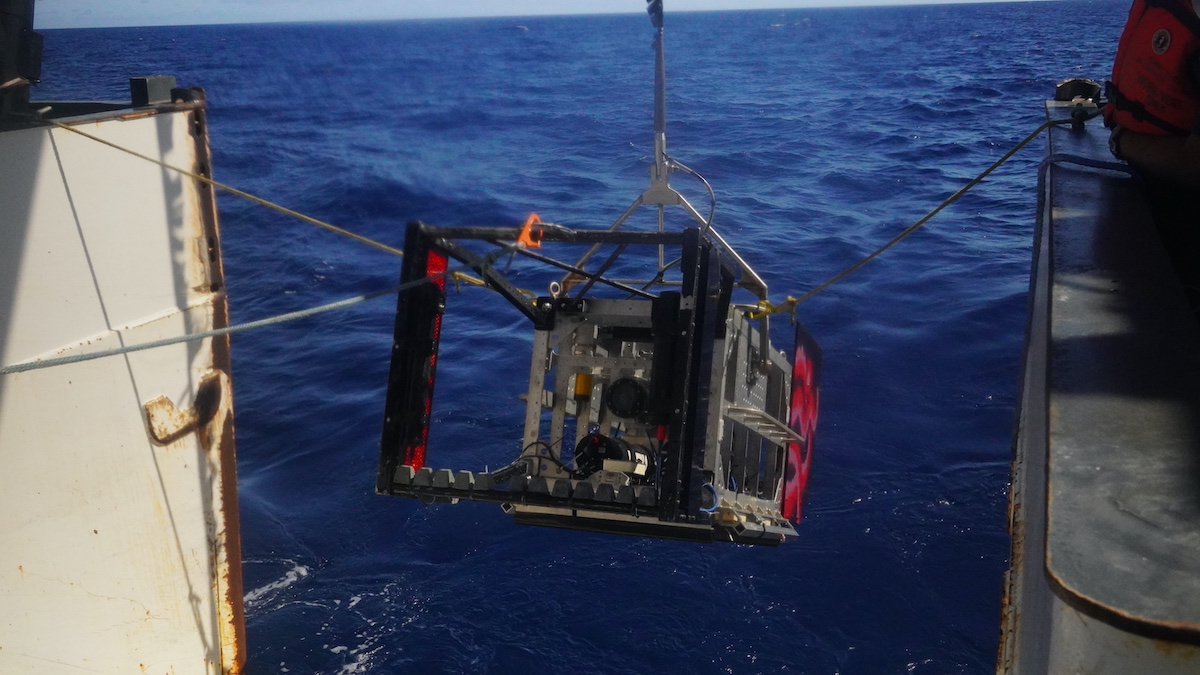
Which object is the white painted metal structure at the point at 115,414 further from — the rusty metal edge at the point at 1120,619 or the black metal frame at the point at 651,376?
the rusty metal edge at the point at 1120,619

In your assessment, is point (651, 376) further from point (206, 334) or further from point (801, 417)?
point (801, 417)

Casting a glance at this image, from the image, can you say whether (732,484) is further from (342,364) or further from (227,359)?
(342,364)

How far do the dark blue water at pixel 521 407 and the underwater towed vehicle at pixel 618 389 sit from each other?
1.36m

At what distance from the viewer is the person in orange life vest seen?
12.5ft

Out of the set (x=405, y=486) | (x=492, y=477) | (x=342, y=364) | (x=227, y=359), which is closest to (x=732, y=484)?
(x=492, y=477)

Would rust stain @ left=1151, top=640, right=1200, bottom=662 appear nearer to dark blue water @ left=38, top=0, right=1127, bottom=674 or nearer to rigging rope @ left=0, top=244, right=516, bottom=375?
rigging rope @ left=0, top=244, right=516, bottom=375

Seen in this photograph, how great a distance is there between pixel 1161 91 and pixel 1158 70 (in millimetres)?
96

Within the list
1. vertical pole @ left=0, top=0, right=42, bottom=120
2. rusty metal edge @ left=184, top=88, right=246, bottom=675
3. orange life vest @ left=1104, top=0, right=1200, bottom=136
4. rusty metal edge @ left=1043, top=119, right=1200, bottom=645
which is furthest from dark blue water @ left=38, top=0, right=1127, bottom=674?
rusty metal edge @ left=1043, top=119, right=1200, bottom=645

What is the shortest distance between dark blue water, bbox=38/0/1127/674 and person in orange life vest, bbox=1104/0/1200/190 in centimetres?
306

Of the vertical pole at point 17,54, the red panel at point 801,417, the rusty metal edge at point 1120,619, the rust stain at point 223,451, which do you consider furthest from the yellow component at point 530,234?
the red panel at point 801,417

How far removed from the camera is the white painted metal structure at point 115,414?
12.4ft

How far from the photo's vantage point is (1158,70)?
13.1 feet

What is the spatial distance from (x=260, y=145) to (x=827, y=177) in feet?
44.5

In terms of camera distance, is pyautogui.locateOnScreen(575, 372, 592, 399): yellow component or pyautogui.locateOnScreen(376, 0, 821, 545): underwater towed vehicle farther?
pyautogui.locateOnScreen(575, 372, 592, 399): yellow component
